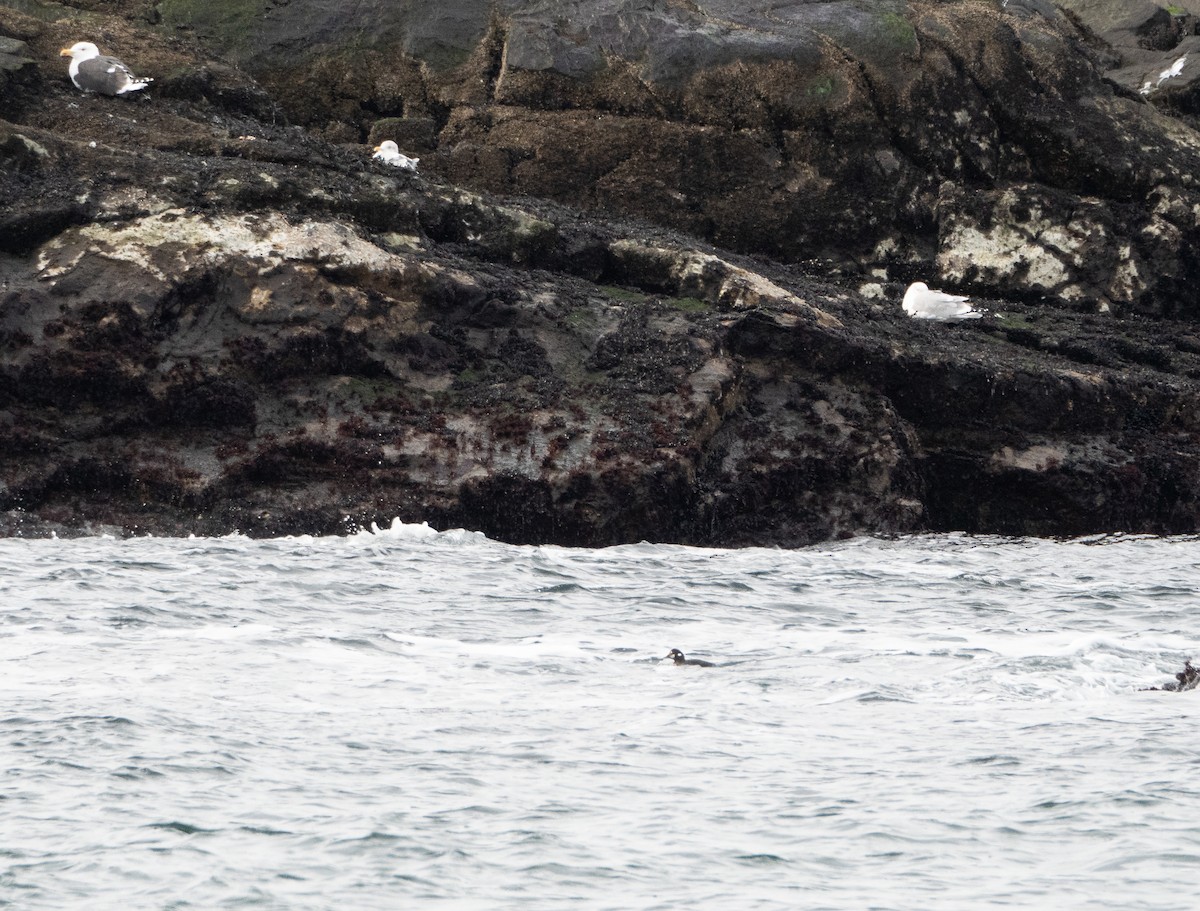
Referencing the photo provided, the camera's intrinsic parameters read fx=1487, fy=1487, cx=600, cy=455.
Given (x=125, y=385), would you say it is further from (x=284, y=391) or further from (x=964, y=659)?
(x=964, y=659)

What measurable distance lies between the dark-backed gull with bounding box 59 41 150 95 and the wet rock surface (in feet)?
0.38

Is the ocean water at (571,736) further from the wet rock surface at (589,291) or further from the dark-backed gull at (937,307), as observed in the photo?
the dark-backed gull at (937,307)

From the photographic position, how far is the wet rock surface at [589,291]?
9219 mm

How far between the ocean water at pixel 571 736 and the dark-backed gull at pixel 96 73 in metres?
4.50

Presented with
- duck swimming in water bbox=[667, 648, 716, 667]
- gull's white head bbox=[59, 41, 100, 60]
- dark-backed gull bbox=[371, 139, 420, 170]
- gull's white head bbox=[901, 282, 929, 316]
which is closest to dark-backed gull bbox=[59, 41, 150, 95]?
gull's white head bbox=[59, 41, 100, 60]

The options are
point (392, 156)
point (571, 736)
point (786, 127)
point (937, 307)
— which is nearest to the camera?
point (571, 736)

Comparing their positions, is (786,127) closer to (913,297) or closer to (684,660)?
(913,297)

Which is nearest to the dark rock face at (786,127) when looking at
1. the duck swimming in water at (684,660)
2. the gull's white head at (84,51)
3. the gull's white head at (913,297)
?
the gull's white head at (913,297)

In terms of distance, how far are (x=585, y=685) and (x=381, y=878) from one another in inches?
85.2

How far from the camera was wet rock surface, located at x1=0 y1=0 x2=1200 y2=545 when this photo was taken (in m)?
9.22

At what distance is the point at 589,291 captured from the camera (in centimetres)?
1073

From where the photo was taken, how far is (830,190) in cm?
1388

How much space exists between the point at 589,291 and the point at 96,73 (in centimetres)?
419

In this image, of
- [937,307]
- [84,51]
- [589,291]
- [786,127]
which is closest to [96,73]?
[84,51]
